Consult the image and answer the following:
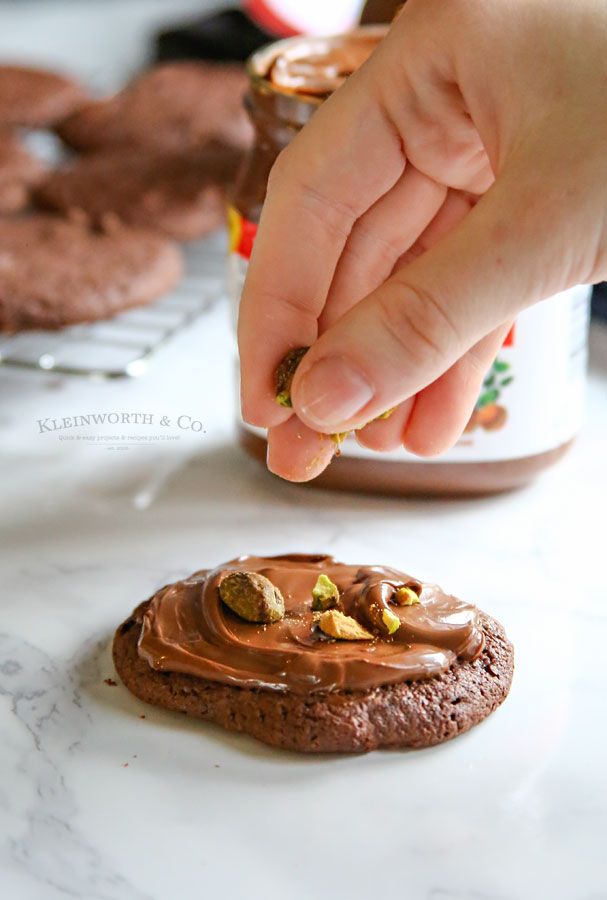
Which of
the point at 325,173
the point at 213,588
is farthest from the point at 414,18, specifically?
the point at 213,588

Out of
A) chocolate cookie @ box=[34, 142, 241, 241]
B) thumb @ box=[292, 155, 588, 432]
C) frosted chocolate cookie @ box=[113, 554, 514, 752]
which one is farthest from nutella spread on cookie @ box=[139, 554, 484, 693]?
chocolate cookie @ box=[34, 142, 241, 241]

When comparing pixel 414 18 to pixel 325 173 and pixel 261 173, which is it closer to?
pixel 325 173

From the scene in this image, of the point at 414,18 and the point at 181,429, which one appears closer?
the point at 414,18

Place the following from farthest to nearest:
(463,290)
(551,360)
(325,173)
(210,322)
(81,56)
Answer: (81,56)
(210,322)
(551,360)
(325,173)
(463,290)

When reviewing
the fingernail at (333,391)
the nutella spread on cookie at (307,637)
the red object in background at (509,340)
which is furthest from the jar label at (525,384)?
the fingernail at (333,391)

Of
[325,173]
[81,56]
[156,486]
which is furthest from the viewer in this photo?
[81,56]

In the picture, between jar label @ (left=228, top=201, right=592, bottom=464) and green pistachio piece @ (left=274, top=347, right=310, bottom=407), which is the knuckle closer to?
green pistachio piece @ (left=274, top=347, right=310, bottom=407)

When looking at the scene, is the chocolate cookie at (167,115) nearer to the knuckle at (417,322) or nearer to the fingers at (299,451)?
the fingers at (299,451)
